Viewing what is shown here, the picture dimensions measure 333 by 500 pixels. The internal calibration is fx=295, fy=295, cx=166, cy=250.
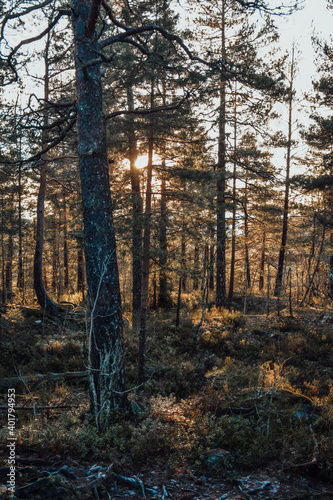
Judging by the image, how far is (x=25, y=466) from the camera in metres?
3.35

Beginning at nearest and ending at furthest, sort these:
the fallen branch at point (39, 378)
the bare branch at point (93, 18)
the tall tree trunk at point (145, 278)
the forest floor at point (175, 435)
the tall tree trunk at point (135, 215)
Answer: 1. the forest floor at point (175, 435)
2. the bare branch at point (93, 18)
3. the fallen branch at point (39, 378)
4. the tall tree trunk at point (145, 278)
5. the tall tree trunk at point (135, 215)

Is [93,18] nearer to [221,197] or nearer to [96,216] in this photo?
[96,216]

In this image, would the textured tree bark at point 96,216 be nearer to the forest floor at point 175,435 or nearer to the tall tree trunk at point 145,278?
the forest floor at point 175,435

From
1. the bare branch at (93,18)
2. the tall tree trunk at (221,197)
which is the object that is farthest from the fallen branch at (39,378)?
the tall tree trunk at (221,197)

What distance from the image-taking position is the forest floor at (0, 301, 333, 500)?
3428mm

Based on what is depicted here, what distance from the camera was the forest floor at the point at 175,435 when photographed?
11.2ft

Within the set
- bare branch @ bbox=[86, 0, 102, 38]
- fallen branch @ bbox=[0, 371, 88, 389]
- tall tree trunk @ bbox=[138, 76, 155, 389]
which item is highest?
bare branch @ bbox=[86, 0, 102, 38]

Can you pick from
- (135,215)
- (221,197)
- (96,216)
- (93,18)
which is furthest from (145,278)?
(221,197)

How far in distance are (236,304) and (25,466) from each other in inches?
561

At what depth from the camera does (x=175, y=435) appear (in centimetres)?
450

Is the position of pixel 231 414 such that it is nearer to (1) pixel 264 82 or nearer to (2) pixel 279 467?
(2) pixel 279 467

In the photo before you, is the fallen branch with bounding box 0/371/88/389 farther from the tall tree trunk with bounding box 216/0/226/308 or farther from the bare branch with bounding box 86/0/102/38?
the tall tree trunk with bounding box 216/0/226/308

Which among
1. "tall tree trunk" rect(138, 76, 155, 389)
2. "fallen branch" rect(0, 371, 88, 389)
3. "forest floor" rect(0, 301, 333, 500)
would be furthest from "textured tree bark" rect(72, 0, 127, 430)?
"fallen branch" rect(0, 371, 88, 389)

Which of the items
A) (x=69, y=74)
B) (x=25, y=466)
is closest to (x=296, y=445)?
(x=25, y=466)
